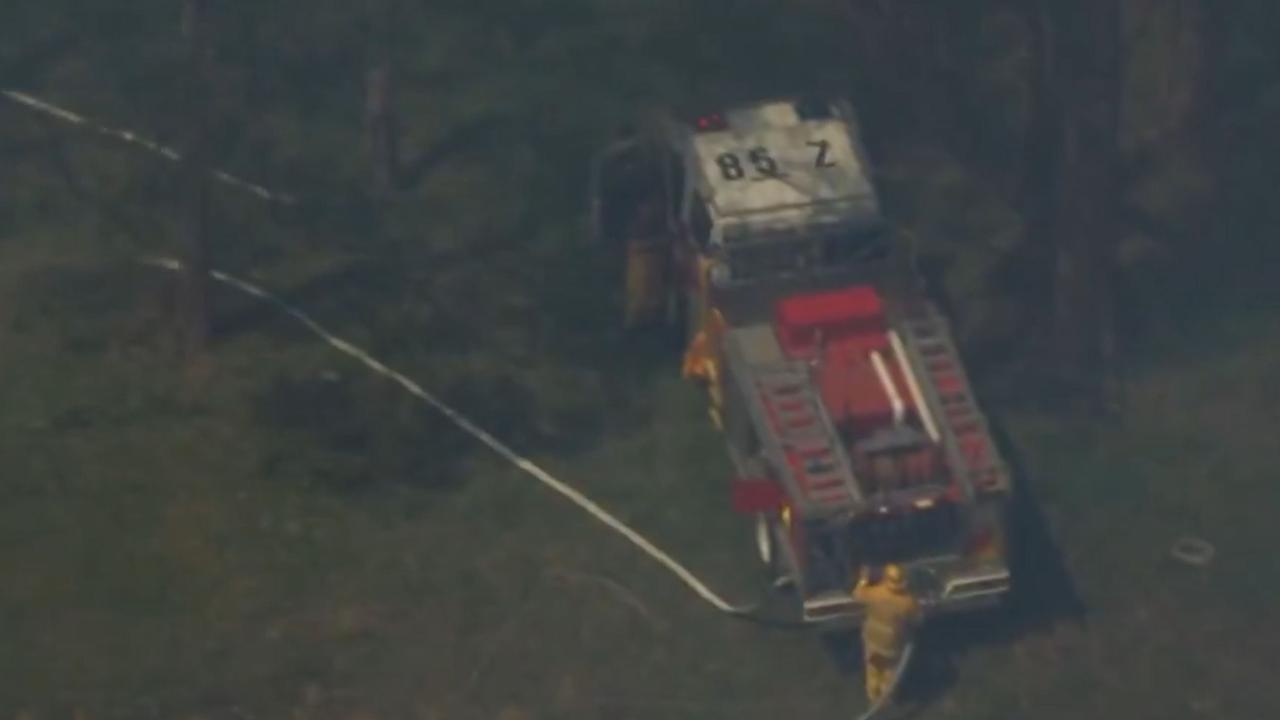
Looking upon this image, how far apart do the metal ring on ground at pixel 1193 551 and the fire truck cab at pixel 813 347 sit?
2.25 metres

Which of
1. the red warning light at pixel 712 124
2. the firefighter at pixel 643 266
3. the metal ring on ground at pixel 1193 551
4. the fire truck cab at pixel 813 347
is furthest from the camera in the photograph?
the firefighter at pixel 643 266

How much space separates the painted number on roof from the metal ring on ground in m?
5.16

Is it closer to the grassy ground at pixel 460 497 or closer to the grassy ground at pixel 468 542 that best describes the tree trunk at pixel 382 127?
Result: the grassy ground at pixel 460 497

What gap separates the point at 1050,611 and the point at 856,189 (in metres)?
4.85

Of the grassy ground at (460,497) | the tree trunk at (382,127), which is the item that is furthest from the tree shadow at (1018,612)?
the tree trunk at (382,127)

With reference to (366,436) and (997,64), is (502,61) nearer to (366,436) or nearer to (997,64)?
(997,64)

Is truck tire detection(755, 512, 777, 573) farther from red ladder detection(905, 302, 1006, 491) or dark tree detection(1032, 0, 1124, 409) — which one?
dark tree detection(1032, 0, 1124, 409)

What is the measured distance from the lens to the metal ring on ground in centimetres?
1998

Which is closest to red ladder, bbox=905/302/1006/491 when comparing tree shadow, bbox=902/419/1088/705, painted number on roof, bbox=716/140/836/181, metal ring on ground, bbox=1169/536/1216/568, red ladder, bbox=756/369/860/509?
tree shadow, bbox=902/419/1088/705

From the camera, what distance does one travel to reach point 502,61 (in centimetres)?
2838

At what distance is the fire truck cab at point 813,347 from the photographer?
61.0 ft

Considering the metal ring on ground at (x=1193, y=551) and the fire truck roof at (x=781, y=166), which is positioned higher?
the fire truck roof at (x=781, y=166)

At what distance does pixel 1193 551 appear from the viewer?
20.1 metres

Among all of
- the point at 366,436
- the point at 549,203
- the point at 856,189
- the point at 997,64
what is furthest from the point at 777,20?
the point at 366,436
